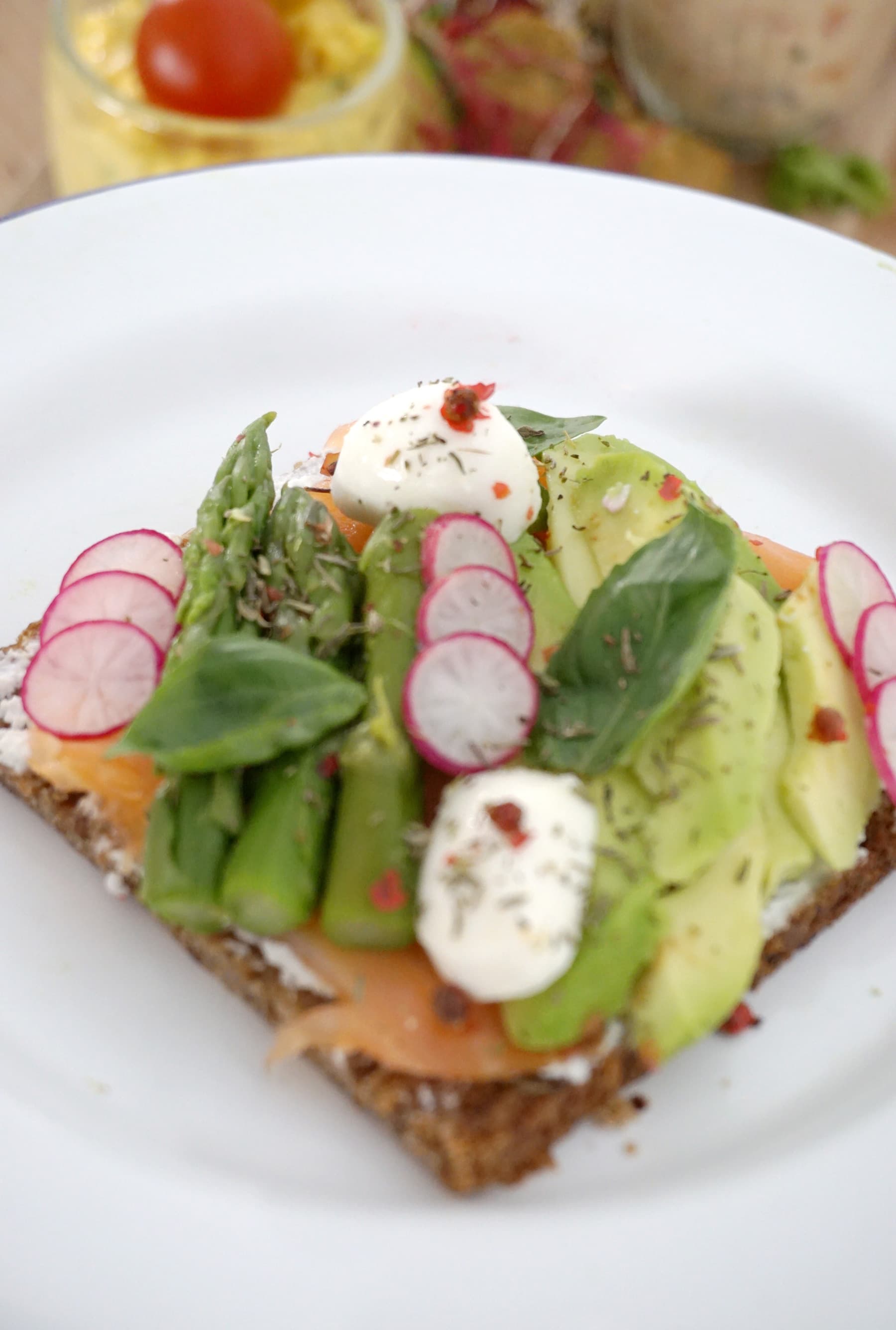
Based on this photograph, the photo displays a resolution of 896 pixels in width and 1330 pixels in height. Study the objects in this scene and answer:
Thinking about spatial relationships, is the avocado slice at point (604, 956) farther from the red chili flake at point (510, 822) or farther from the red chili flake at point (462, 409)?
the red chili flake at point (462, 409)

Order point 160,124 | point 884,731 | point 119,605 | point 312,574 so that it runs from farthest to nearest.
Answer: point 160,124 → point 119,605 → point 312,574 → point 884,731

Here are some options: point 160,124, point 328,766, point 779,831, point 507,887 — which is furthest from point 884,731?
point 160,124

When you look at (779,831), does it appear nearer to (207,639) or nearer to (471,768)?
(471,768)

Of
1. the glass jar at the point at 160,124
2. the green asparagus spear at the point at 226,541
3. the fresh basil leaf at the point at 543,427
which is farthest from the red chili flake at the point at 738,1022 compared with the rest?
the glass jar at the point at 160,124

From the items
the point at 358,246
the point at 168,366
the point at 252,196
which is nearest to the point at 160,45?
the point at 252,196

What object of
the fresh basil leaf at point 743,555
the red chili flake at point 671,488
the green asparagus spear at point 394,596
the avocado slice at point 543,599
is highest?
the red chili flake at point 671,488

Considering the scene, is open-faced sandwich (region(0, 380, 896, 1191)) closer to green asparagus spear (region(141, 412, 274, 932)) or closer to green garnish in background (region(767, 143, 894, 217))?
green asparagus spear (region(141, 412, 274, 932))

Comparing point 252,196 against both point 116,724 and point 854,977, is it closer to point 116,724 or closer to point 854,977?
point 116,724
